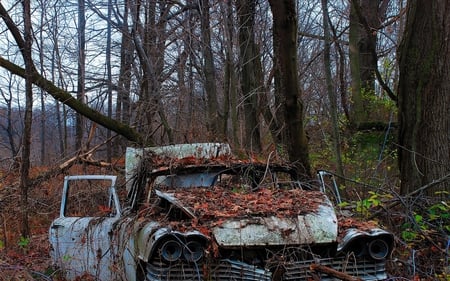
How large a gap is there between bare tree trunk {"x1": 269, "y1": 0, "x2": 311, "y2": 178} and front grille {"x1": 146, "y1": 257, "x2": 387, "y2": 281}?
2488 mm

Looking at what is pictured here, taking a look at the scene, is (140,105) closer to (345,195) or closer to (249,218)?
(345,195)

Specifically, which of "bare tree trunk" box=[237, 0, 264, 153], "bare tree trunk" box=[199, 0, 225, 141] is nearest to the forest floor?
"bare tree trunk" box=[199, 0, 225, 141]

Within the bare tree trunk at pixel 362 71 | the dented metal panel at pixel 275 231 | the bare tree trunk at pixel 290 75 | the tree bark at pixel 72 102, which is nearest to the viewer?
the dented metal panel at pixel 275 231

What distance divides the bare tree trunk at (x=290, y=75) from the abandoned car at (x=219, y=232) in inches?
56.6

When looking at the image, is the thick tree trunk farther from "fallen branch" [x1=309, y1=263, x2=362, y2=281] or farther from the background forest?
"fallen branch" [x1=309, y1=263, x2=362, y2=281]

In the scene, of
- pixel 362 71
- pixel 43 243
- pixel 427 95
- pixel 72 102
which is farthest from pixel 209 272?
pixel 362 71

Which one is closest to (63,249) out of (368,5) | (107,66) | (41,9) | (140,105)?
(140,105)

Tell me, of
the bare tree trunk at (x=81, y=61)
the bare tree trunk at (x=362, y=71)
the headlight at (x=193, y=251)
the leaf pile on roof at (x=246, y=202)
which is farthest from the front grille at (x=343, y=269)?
the bare tree trunk at (x=81, y=61)

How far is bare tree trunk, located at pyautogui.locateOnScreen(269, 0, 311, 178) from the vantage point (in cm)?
649

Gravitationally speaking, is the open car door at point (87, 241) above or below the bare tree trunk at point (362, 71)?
below

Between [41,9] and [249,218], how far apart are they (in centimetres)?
1202

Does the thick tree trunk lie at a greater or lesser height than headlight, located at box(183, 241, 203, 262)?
greater

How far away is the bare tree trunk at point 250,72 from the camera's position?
13017mm

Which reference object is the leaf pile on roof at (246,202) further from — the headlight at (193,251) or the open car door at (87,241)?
the open car door at (87,241)
